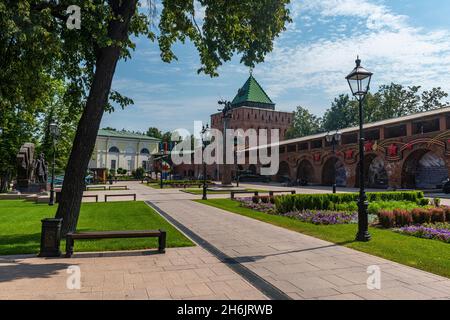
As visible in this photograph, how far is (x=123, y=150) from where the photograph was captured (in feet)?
273

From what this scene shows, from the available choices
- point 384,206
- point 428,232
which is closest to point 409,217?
point 428,232

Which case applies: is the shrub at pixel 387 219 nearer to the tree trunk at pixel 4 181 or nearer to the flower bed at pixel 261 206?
the flower bed at pixel 261 206

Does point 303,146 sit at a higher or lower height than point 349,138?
lower

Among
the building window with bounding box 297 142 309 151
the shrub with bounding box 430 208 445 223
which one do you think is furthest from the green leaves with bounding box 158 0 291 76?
the building window with bounding box 297 142 309 151

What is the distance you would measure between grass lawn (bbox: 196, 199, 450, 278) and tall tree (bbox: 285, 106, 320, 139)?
68.8m

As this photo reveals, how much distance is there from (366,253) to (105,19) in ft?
28.4

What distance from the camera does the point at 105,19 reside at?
9.20m

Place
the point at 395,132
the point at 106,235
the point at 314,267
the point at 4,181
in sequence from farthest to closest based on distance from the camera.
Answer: the point at 395,132, the point at 4,181, the point at 106,235, the point at 314,267

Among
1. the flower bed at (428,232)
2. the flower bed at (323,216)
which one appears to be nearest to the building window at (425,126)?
the flower bed at (323,216)

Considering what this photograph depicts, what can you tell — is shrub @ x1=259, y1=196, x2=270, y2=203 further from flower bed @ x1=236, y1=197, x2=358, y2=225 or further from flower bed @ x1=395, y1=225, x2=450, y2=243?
flower bed @ x1=395, y1=225, x2=450, y2=243

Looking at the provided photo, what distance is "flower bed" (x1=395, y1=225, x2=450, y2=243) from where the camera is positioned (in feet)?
30.7

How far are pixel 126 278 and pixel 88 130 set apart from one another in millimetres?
4733

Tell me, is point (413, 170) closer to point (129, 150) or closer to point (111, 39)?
point (111, 39)

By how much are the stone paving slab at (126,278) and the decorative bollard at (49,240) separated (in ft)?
0.86
